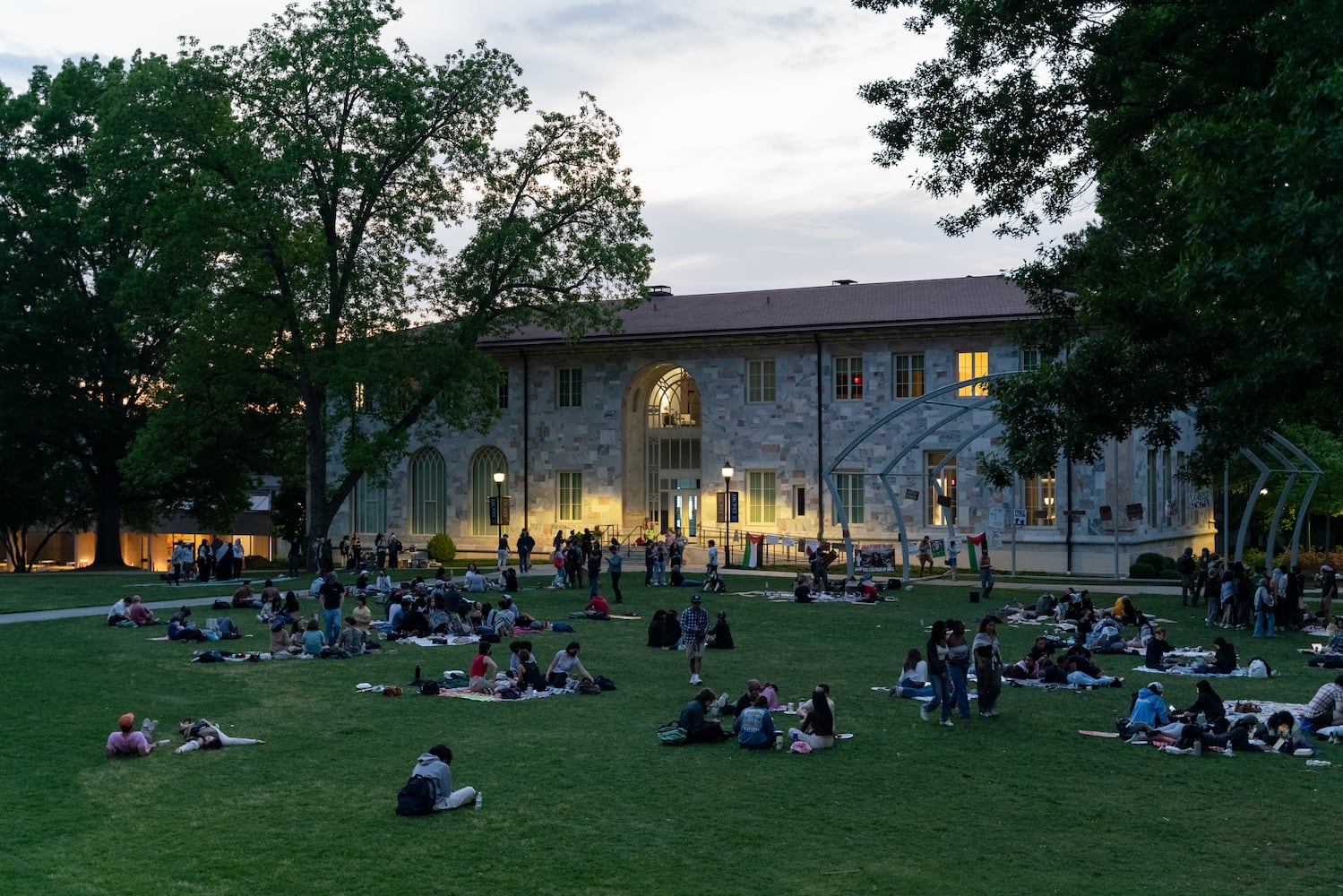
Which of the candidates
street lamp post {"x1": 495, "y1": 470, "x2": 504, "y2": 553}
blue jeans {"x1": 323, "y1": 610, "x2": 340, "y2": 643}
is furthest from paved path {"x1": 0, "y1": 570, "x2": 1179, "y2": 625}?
street lamp post {"x1": 495, "y1": 470, "x2": 504, "y2": 553}

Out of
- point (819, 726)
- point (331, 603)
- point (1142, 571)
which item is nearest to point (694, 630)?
point (819, 726)

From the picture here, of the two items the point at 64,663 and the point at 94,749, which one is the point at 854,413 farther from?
the point at 94,749

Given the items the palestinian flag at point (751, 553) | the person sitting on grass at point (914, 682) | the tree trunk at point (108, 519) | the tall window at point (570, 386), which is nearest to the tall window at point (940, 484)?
the palestinian flag at point (751, 553)

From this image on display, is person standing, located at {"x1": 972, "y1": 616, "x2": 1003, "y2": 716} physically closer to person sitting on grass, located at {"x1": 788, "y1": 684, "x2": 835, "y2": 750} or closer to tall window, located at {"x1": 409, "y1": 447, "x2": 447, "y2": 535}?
person sitting on grass, located at {"x1": 788, "y1": 684, "x2": 835, "y2": 750}

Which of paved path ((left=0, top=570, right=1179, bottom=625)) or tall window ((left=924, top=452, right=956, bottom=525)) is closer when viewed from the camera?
paved path ((left=0, top=570, right=1179, bottom=625))

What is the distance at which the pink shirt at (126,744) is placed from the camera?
15.9 metres

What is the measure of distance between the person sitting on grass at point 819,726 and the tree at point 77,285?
3253 centimetres

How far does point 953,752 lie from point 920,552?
30402 millimetres

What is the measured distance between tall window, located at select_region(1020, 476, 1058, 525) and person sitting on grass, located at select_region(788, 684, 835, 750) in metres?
33.1

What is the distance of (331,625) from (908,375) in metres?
29.8

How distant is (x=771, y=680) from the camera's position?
22109 millimetres

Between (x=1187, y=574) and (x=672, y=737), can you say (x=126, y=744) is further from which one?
(x=1187, y=574)

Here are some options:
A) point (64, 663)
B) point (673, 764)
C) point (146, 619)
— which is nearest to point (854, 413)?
point (146, 619)

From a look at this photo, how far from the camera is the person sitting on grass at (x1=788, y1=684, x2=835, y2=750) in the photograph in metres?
16.8
